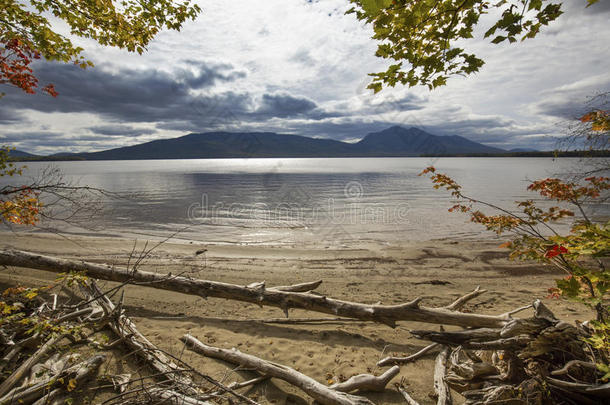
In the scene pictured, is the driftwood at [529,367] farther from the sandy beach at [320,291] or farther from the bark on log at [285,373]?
the bark on log at [285,373]

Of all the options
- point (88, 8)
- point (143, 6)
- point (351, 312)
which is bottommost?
point (351, 312)

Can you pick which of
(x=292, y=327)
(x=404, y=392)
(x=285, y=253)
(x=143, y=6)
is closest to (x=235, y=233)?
(x=285, y=253)

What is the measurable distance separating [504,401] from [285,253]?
11118 mm

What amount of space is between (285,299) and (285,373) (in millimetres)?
2006

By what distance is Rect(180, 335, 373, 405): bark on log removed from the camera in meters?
3.69

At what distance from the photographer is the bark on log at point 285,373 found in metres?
3.69

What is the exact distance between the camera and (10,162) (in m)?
4.71

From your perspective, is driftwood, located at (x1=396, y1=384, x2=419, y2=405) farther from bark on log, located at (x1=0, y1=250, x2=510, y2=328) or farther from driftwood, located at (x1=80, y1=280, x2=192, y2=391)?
driftwood, located at (x1=80, y1=280, x2=192, y2=391)

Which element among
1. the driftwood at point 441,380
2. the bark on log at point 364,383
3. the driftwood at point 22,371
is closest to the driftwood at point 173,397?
the driftwood at point 22,371

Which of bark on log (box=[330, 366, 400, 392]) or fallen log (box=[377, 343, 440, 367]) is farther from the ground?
bark on log (box=[330, 366, 400, 392])

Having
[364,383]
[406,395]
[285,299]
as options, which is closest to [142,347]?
[285,299]

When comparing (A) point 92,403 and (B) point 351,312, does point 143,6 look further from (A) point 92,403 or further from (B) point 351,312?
(B) point 351,312

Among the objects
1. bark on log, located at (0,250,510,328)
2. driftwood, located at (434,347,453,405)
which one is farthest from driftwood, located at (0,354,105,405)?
driftwood, located at (434,347,453,405)

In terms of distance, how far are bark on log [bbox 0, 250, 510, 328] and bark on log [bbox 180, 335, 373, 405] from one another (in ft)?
4.60
